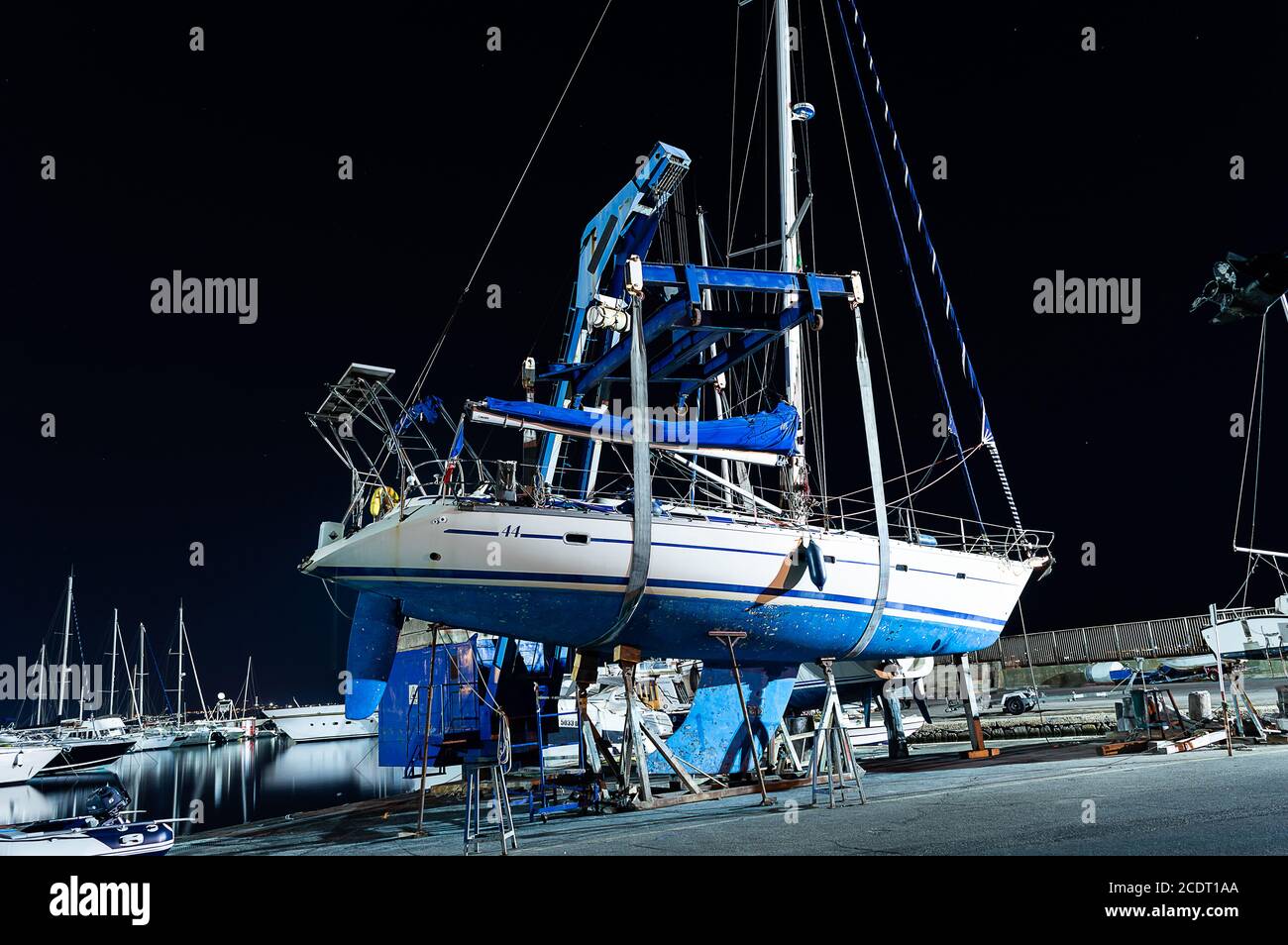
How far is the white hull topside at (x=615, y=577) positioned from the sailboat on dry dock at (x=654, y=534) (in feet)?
0.09

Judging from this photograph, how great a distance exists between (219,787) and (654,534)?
4236 centimetres

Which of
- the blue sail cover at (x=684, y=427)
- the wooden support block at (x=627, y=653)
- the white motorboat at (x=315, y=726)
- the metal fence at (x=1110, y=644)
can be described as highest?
the blue sail cover at (x=684, y=427)

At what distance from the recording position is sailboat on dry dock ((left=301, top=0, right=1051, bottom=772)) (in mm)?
11664

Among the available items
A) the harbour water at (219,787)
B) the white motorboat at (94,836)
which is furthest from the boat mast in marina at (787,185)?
the harbour water at (219,787)

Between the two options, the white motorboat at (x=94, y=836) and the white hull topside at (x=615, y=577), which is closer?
the white hull topside at (x=615, y=577)

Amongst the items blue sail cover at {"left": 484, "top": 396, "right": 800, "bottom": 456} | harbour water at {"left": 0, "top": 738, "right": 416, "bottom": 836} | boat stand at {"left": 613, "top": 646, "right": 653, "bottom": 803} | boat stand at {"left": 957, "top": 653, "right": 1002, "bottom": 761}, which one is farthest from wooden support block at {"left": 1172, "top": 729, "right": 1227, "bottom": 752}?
harbour water at {"left": 0, "top": 738, "right": 416, "bottom": 836}

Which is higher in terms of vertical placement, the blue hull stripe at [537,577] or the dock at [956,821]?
the blue hull stripe at [537,577]

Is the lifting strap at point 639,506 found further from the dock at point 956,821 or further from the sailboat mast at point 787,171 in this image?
the sailboat mast at point 787,171

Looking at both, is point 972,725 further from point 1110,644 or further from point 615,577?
point 1110,644

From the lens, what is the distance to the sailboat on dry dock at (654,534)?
38.3ft

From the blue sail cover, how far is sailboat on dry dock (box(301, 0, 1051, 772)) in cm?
3

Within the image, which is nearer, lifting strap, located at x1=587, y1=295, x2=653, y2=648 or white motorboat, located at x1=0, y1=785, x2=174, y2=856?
lifting strap, located at x1=587, y1=295, x2=653, y2=648

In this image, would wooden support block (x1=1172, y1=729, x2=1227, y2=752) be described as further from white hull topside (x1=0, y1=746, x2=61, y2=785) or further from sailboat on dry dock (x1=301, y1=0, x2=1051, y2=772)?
white hull topside (x1=0, y1=746, x2=61, y2=785)

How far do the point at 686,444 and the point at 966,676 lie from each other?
10.7 metres
